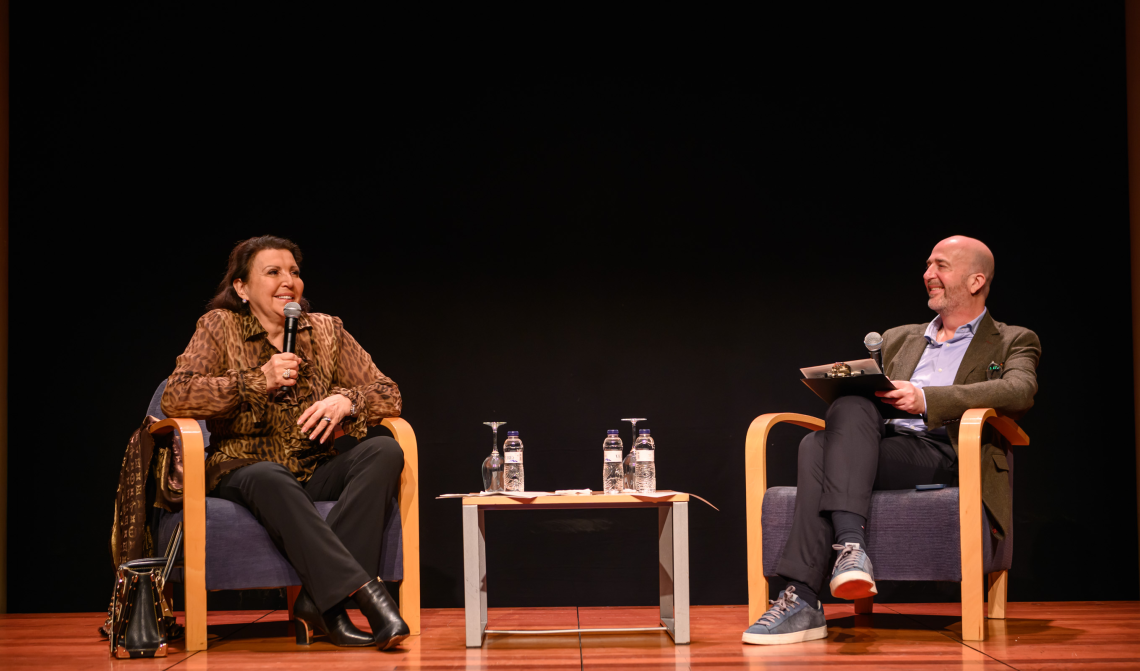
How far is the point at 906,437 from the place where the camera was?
2564 millimetres

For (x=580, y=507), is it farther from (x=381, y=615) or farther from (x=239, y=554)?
(x=239, y=554)

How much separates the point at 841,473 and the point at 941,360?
680 millimetres

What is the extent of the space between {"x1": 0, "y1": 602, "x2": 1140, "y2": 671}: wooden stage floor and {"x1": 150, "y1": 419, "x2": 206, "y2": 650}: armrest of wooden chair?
0.22ft

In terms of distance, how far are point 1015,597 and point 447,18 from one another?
284 centimetres

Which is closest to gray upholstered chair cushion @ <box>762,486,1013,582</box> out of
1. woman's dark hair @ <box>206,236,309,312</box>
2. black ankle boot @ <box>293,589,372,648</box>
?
black ankle boot @ <box>293,589,372,648</box>

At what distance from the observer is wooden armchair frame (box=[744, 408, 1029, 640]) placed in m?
2.30

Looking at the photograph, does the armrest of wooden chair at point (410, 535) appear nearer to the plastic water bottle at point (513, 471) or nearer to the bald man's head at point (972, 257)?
the plastic water bottle at point (513, 471)

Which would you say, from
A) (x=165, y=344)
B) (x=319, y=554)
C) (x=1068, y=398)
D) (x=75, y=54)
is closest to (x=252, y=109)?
(x=75, y=54)

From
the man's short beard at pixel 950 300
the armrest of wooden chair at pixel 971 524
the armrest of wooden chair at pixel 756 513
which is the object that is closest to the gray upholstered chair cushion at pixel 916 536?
the armrest of wooden chair at pixel 971 524

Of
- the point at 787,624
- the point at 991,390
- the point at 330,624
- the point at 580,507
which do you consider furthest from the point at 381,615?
the point at 991,390

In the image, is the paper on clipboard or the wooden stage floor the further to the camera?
the paper on clipboard

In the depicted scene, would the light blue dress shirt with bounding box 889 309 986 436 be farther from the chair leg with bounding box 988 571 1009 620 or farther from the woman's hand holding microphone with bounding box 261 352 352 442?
the woman's hand holding microphone with bounding box 261 352 352 442

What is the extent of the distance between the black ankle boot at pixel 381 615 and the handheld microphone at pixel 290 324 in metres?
0.67

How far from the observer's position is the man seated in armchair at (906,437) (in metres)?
2.28
